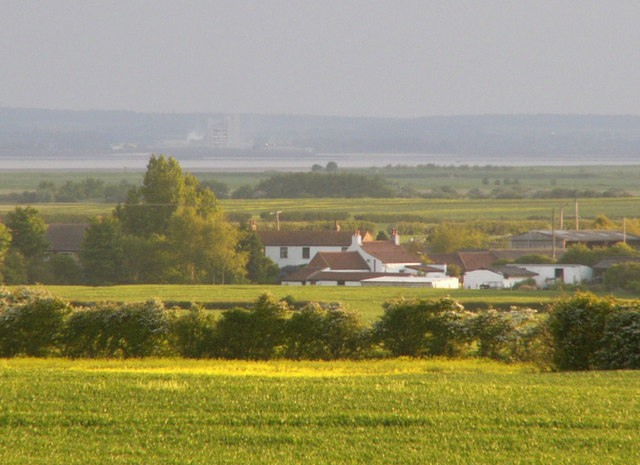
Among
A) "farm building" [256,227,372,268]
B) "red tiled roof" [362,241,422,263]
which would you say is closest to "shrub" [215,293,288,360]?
"red tiled roof" [362,241,422,263]

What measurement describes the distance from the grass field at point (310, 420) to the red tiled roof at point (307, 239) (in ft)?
200

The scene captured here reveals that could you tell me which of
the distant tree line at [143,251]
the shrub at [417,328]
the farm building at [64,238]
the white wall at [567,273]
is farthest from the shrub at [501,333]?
the farm building at [64,238]

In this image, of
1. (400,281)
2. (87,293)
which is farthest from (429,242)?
(87,293)

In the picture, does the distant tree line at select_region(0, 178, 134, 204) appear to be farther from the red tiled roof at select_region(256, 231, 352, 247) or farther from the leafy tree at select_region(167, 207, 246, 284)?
the leafy tree at select_region(167, 207, 246, 284)

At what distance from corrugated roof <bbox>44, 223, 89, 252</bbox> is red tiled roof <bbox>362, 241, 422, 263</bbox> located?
23806 millimetres

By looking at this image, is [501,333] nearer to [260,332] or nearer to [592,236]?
[260,332]

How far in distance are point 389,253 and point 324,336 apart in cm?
4601

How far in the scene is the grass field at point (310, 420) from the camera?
11336 mm

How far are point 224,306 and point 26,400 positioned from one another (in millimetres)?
35571

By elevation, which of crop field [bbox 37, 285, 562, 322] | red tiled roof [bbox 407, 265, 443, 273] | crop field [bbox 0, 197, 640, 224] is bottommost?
crop field [bbox 37, 285, 562, 322]

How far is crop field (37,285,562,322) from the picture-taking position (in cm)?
4844

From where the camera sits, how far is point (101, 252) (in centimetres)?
7075

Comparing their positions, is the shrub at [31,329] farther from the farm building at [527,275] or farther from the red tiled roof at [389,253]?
the red tiled roof at [389,253]

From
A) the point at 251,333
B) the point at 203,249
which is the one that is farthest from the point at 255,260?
the point at 251,333
